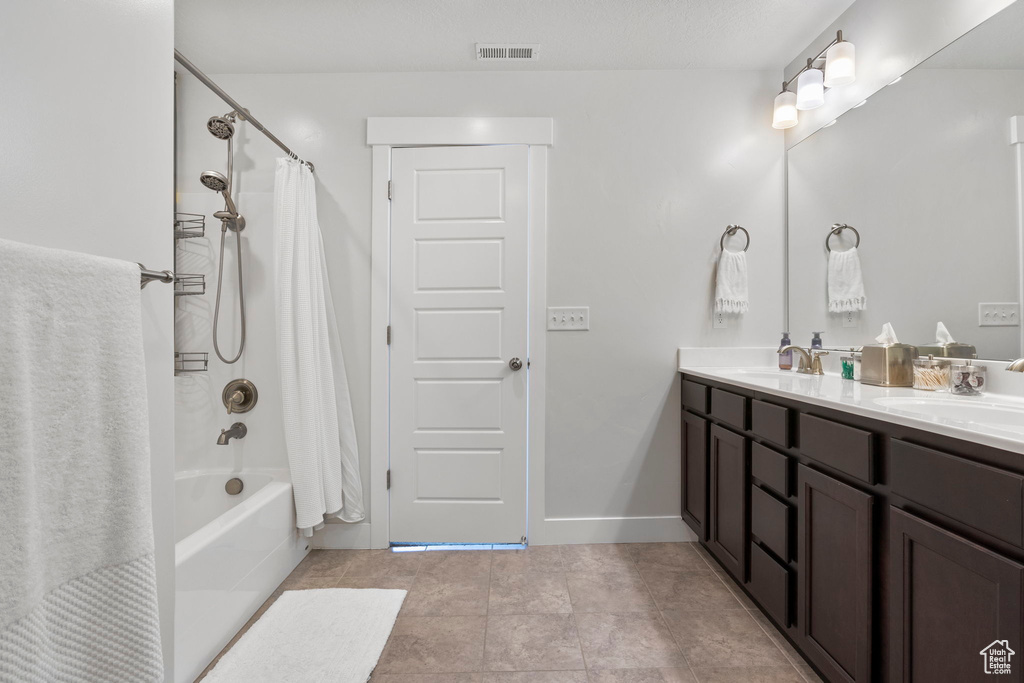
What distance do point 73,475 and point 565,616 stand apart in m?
1.59

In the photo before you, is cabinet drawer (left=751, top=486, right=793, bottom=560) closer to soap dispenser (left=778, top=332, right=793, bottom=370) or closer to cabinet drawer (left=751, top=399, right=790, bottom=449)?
cabinet drawer (left=751, top=399, right=790, bottom=449)

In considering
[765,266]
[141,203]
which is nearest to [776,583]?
[765,266]

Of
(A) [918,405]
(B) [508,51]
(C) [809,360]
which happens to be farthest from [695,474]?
(B) [508,51]

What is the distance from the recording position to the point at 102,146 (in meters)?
0.85

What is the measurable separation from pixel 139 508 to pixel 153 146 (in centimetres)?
70

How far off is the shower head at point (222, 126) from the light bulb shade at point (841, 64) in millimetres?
2470

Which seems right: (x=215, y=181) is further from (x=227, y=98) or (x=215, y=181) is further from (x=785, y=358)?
(x=785, y=358)

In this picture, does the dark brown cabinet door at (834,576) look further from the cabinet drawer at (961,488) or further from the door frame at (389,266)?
the door frame at (389,266)

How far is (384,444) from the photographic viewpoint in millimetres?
2383

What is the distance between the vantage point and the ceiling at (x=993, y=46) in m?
1.37

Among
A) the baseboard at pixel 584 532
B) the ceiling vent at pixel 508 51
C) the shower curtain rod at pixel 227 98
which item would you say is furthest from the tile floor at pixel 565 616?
the ceiling vent at pixel 508 51

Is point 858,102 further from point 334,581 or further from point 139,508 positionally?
point 334,581

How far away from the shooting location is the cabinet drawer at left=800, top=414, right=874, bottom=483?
1.17 metres

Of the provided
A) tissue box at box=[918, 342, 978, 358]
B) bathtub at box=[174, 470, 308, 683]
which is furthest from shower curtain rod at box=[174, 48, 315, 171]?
tissue box at box=[918, 342, 978, 358]
